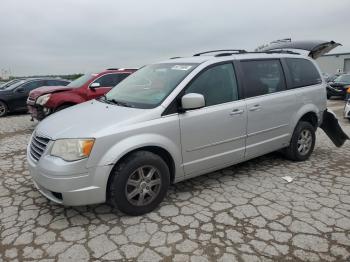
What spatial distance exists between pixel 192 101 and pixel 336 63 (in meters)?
51.9

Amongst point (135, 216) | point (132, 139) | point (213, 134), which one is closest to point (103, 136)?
point (132, 139)

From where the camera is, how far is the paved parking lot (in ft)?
9.70

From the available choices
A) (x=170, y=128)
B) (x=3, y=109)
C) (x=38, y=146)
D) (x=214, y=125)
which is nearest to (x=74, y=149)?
(x=38, y=146)

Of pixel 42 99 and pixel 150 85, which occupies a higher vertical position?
pixel 150 85

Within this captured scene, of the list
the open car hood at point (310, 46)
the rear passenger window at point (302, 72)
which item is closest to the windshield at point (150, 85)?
the rear passenger window at point (302, 72)

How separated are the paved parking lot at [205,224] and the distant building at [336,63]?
48.7 m

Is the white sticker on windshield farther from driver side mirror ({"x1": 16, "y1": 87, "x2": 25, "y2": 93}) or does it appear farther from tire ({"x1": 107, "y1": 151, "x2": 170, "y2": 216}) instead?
driver side mirror ({"x1": 16, "y1": 87, "x2": 25, "y2": 93})

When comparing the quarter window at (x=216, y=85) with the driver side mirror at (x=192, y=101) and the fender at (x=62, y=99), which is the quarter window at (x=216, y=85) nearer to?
the driver side mirror at (x=192, y=101)

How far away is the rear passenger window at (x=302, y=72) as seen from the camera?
17.2ft

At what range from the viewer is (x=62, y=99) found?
839 centimetres

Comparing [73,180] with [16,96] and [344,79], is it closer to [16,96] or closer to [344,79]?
[16,96]

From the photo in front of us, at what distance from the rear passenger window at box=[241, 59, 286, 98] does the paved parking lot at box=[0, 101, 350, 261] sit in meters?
1.29

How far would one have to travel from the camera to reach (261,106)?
4570 mm

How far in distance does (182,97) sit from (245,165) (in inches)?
85.7
